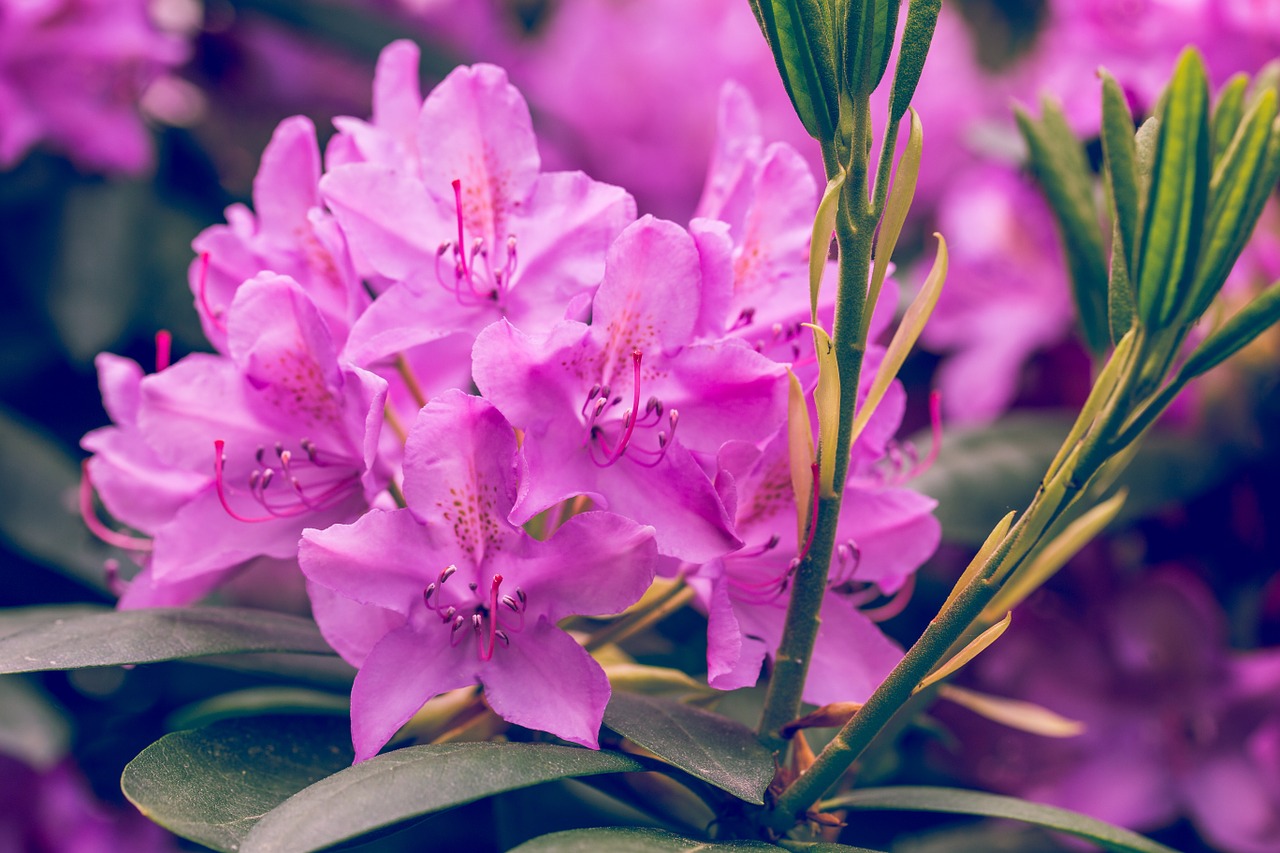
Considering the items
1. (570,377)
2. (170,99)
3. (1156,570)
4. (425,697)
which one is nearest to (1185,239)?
(570,377)

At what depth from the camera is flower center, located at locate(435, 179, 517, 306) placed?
65cm

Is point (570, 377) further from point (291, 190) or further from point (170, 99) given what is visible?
point (170, 99)

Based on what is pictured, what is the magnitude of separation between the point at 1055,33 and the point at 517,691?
4.49 feet

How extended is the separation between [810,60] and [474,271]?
233mm

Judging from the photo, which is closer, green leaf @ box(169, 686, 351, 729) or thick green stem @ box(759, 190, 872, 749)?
thick green stem @ box(759, 190, 872, 749)

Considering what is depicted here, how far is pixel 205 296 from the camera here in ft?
2.39

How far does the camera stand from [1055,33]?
5.16 ft

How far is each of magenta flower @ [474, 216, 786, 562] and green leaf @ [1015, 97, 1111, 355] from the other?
0.25 metres

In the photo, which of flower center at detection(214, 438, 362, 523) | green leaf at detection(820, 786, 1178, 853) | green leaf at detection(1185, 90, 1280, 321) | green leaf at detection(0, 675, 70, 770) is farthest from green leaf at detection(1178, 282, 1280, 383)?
green leaf at detection(0, 675, 70, 770)

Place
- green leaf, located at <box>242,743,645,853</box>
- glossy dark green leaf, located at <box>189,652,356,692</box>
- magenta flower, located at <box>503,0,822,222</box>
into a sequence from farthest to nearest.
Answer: magenta flower, located at <box>503,0,822,222</box> < glossy dark green leaf, located at <box>189,652,356,692</box> < green leaf, located at <box>242,743,645,853</box>

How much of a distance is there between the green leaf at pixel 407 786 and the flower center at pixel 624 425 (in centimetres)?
15

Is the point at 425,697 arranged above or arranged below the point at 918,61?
below

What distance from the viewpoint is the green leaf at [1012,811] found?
0.57 meters

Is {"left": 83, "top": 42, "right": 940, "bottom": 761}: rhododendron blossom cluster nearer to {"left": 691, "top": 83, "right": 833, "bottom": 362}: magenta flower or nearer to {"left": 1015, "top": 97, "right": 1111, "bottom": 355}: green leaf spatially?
{"left": 691, "top": 83, "right": 833, "bottom": 362}: magenta flower
